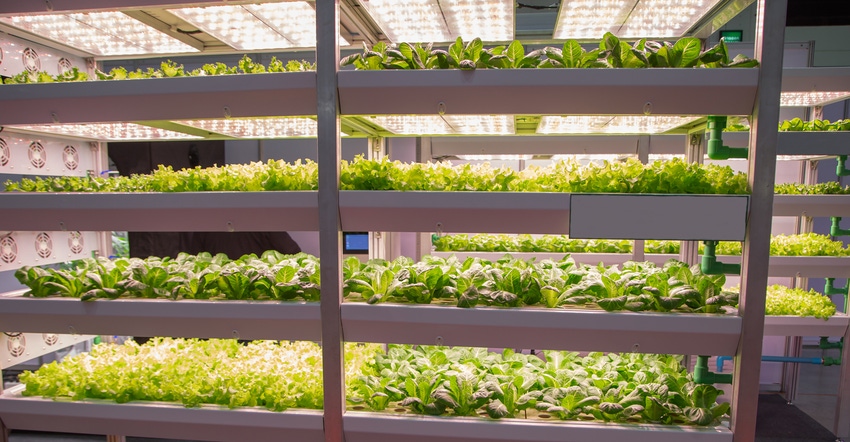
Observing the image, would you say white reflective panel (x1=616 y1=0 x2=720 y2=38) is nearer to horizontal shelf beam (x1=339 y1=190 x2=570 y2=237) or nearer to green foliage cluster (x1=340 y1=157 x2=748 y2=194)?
green foliage cluster (x1=340 y1=157 x2=748 y2=194)

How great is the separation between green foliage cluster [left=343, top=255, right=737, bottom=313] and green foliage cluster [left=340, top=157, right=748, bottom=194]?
51 centimetres

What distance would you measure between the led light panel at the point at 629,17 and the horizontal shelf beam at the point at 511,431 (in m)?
2.36

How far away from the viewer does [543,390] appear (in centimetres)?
273

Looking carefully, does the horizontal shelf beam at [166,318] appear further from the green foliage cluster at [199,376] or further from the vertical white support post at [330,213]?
the green foliage cluster at [199,376]

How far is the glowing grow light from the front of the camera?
2863 millimetres

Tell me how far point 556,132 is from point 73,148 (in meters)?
3.90

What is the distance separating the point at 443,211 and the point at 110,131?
9.10 ft

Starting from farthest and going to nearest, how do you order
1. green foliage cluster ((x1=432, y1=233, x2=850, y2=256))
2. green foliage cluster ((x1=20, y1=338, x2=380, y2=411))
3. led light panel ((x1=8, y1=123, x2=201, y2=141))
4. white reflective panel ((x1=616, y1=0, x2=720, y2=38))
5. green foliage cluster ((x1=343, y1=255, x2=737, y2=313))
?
green foliage cluster ((x1=432, y1=233, x2=850, y2=256)) < led light panel ((x1=8, y1=123, x2=201, y2=141)) < green foliage cluster ((x1=20, y1=338, x2=380, y2=411)) < white reflective panel ((x1=616, y1=0, x2=720, y2=38)) < green foliage cluster ((x1=343, y1=255, x2=737, y2=313))

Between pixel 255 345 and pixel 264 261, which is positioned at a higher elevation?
pixel 264 261

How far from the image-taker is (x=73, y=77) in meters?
2.99

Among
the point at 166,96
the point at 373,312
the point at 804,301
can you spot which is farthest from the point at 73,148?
the point at 804,301

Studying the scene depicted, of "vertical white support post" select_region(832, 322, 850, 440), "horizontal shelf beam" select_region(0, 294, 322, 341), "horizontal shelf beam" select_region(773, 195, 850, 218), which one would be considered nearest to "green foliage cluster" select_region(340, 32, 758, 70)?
"horizontal shelf beam" select_region(0, 294, 322, 341)

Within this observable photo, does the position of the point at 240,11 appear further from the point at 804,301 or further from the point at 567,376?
the point at 804,301

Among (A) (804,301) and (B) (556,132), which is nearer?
(B) (556,132)
